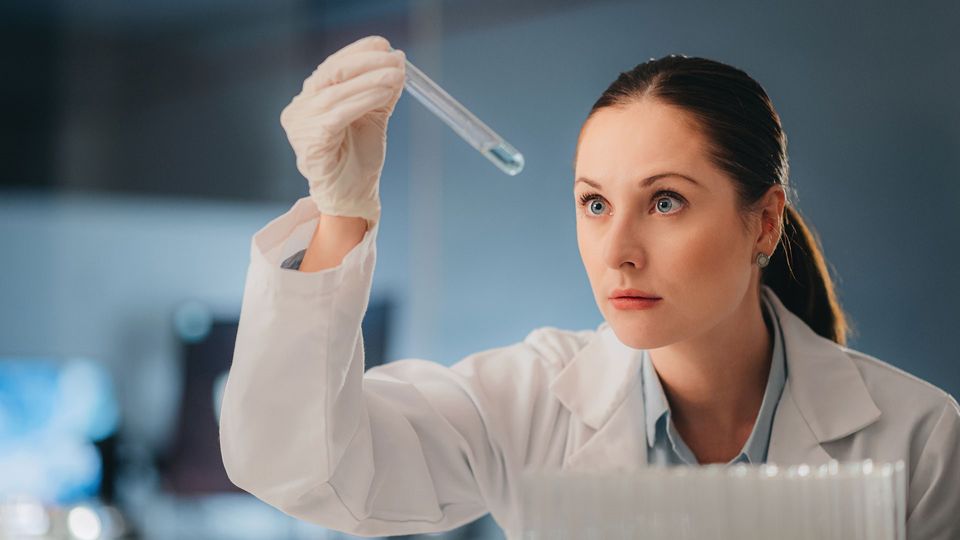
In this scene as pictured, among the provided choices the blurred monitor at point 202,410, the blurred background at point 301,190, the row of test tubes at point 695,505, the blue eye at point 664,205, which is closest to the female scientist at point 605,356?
the blue eye at point 664,205

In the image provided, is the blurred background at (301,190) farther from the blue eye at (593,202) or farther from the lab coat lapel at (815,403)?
the blue eye at (593,202)

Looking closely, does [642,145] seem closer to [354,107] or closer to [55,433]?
[354,107]

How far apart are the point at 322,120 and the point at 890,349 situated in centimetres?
159

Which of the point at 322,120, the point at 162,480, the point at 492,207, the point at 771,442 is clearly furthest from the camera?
the point at 162,480

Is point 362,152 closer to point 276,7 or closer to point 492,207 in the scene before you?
point 492,207

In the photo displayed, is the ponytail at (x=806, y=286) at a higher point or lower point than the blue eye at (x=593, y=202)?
lower

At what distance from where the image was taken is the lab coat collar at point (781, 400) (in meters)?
1.22

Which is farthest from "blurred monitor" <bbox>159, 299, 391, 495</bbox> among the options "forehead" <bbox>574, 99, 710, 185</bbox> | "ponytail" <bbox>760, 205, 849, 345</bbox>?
"forehead" <bbox>574, 99, 710, 185</bbox>

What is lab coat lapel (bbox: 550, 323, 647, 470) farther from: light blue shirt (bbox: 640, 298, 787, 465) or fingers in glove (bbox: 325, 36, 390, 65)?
fingers in glove (bbox: 325, 36, 390, 65)

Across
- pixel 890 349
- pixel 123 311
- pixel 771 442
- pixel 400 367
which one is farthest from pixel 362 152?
pixel 123 311

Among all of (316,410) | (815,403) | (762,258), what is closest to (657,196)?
(762,258)

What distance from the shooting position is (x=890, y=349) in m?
2.15

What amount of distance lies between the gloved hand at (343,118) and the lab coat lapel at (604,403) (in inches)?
16.0

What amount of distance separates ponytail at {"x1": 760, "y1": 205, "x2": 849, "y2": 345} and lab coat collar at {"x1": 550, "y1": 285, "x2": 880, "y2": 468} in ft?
0.36
